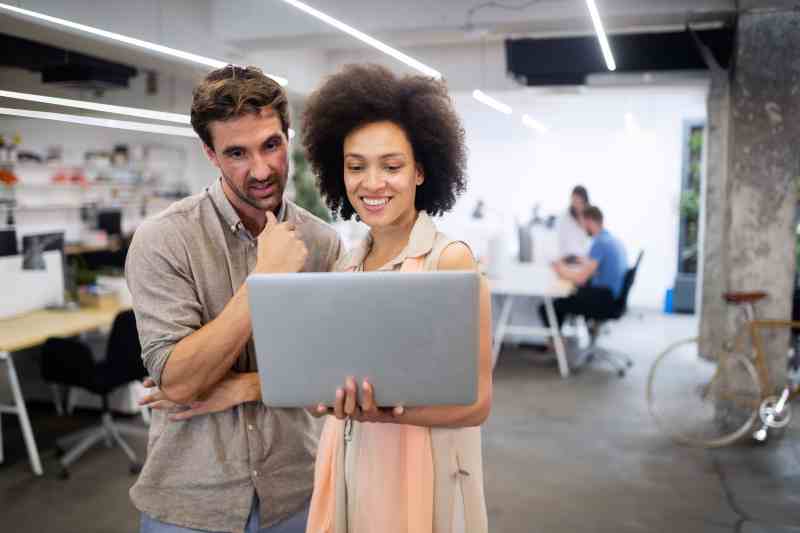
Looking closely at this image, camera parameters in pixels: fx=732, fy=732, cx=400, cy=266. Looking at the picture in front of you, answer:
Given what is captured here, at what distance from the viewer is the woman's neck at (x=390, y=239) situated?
1548 mm

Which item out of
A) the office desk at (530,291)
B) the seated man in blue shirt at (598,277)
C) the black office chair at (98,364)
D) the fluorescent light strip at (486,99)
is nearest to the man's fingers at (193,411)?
the black office chair at (98,364)

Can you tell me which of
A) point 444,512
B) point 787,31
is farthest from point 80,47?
point 444,512

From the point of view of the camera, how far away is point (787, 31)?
443 cm

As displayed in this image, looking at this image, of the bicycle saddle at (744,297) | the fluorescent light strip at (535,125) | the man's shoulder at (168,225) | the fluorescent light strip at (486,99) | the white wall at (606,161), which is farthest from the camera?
the fluorescent light strip at (535,125)

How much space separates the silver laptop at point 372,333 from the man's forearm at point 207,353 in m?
0.14

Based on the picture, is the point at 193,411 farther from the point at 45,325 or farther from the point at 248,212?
the point at 45,325

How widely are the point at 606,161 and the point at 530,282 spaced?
4.32 metres

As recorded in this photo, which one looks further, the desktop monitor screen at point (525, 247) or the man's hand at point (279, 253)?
the desktop monitor screen at point (525, 247)

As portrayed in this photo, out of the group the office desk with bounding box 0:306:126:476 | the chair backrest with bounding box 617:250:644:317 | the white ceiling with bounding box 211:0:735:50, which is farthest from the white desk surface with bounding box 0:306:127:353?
the chair backrest with bounding box 617:250:644:317

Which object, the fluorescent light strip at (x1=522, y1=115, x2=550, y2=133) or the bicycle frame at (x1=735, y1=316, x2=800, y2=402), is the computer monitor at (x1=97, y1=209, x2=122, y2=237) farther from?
the bicycle frame at (x1=735, y1=316, x2=800, y2=402)

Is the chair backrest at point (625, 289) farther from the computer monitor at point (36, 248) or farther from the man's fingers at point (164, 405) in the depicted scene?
the man's fingers at point (164, 405)

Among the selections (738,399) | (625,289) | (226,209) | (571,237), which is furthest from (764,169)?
(226,209)

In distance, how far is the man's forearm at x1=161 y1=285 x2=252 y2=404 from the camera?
1.39 meters

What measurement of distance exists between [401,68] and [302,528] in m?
8.09
